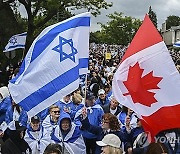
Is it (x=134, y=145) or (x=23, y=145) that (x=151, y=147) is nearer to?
(x=134, y=145)

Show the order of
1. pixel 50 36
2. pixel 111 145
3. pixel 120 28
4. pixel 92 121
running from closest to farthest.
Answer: pixel 111 145, pixel 50 36, pixel 92 121, pixel 120 28

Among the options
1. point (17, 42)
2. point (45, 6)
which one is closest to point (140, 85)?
point (17, 42)

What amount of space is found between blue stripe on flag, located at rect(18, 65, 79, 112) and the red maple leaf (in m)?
0.84

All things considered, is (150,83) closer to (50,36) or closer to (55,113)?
(50,36)

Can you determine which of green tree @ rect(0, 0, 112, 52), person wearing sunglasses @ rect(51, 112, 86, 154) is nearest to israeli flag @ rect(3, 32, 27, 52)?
green tree @ rect(0, 0, 112, 52)

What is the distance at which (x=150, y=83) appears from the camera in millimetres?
5473

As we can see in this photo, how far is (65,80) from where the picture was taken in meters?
6.06

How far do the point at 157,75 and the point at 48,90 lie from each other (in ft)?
4.75

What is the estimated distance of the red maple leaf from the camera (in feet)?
17.9

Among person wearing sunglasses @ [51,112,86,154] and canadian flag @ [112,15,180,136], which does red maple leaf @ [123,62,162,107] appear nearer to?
canadian flag @ [112,15,180,136]

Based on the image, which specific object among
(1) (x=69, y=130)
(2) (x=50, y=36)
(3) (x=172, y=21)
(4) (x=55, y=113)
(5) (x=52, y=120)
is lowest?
(1) (x=69, y=130)

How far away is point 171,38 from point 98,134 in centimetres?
8080

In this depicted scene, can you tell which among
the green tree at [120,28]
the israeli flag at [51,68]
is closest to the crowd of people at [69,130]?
the israeli flag at [51,68]

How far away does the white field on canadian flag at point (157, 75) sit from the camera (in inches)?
211
